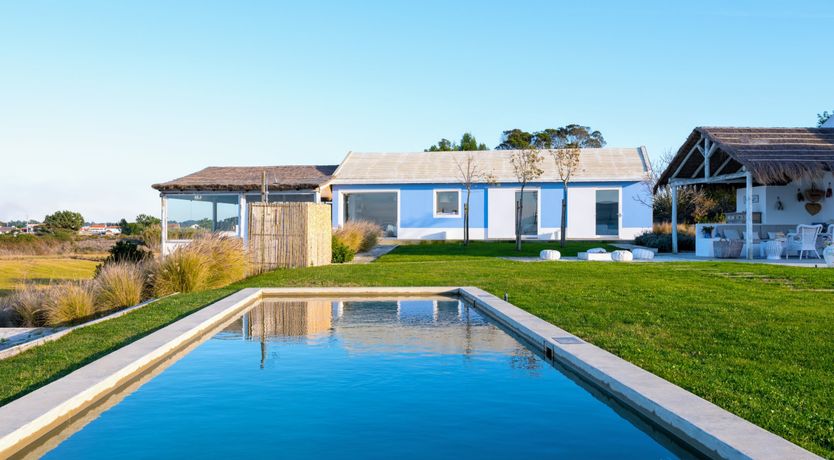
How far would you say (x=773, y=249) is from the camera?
1848cm

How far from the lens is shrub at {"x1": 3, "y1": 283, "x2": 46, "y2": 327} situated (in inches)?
431

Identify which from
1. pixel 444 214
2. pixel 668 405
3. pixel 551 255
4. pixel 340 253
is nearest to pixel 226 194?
pixel 444 214

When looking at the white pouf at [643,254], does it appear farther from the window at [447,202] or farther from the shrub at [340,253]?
the window at [447,202]

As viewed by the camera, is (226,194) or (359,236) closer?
(359,236)

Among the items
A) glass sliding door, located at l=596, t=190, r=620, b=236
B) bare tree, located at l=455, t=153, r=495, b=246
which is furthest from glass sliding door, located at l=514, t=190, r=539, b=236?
glass sliding door, located at l=596, t=190, r=620, b=236

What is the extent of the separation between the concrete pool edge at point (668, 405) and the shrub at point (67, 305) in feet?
23.7

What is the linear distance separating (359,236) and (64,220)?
28.5m

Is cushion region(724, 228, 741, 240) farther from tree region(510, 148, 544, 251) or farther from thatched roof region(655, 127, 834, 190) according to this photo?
tree region(510, 148, 544, 251)

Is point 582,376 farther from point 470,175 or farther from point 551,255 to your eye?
point 470,175

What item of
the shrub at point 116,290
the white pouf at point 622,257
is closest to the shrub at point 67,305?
the shrub at point 116,290

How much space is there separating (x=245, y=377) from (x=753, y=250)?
1686cm

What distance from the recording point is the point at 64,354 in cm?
673

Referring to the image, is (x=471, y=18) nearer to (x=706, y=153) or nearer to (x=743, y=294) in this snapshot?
(x=706, y=153)

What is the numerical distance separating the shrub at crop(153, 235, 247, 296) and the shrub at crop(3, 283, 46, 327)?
2140 mm
